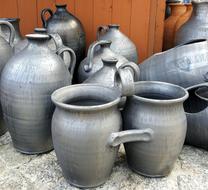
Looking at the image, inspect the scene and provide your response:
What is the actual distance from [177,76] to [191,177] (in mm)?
484

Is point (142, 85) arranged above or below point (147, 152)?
above

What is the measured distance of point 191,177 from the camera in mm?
1208

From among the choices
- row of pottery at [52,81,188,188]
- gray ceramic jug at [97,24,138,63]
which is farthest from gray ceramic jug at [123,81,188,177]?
gray ceramic jug at [97,24,138,63]

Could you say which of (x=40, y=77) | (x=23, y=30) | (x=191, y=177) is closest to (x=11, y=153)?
(x=40, y=77)

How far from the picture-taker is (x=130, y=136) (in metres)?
1.07

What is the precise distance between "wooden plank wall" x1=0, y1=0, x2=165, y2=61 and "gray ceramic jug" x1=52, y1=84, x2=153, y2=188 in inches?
42.7

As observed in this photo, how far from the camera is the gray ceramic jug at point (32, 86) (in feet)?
3.91

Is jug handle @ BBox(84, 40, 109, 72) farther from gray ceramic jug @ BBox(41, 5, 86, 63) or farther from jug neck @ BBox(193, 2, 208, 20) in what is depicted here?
jug neck @ BBox(193, 2, 208, 20)

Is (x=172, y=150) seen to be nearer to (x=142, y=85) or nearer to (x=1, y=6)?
(x=142, y=85)

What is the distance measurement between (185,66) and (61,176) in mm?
747

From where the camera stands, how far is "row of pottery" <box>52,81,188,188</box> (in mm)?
1025

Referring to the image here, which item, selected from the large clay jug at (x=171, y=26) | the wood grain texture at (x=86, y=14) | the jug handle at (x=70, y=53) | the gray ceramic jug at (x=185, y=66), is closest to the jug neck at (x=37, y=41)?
the jug handle at (x=70, y=53)

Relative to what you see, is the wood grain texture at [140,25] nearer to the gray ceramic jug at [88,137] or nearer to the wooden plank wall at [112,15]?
the wooden plank wall at [112,15]

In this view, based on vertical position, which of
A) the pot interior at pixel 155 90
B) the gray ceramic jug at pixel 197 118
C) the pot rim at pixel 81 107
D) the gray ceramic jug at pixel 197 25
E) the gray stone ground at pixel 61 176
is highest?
the gray ceramic jug at pixel 197 25
